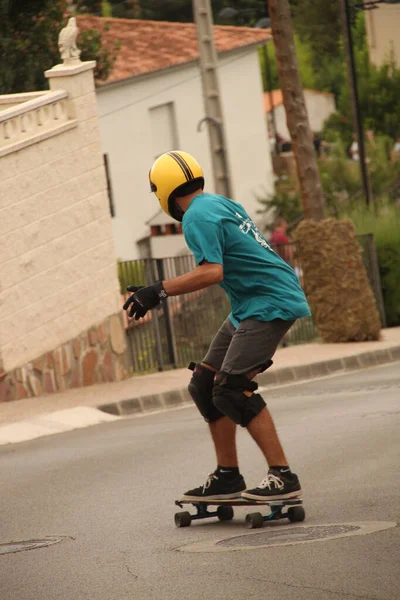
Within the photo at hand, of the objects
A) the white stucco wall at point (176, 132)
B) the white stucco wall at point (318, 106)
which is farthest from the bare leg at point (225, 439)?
the white stucco wall at point (318, 106)

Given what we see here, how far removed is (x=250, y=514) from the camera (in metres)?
6.69

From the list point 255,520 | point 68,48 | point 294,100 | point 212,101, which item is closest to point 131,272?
point 68,48

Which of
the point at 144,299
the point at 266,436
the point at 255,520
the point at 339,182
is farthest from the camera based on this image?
the point at 339,182

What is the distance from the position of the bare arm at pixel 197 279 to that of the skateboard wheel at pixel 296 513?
1.16 metres

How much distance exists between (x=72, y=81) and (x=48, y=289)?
2570mm

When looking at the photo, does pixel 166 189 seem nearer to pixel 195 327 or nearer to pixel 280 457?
pixel 280 457

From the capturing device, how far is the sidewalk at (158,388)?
565 inches

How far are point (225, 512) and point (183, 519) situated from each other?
244 millimetres

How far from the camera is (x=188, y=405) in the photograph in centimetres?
1560

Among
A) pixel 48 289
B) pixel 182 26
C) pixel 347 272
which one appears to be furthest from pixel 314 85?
pixel 48 289

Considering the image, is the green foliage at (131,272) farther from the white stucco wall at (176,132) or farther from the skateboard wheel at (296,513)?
the white stucco wall at (176,132)

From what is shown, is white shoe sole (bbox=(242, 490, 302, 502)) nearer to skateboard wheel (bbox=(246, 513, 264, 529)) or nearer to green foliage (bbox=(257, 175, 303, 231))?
skateboard wheel (bbox=(246, 513, 264, 529))

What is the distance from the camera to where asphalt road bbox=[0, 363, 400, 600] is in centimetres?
539

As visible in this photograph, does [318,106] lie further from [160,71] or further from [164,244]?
[164,244]
